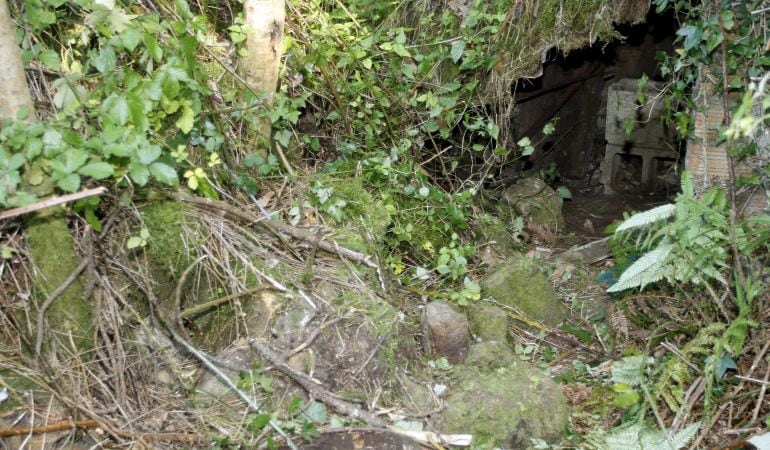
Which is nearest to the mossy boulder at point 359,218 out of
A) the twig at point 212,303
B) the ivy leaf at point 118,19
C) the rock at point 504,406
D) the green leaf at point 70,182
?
the twig at point 212,303

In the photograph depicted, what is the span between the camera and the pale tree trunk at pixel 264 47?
14.2ft

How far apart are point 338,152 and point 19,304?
8.06 ft

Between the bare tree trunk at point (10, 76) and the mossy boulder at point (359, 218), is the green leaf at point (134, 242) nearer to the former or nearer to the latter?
the bare tree trunk at point (10, 76)

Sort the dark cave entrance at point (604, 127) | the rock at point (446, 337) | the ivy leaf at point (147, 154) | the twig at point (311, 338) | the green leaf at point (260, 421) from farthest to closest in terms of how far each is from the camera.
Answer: the dark cave entrance at point (604, 127) → the rock at point (446, 337) → the twig at point (311, 338) → the green leaf at point (260, 421) → the ivy leaf at point (147, 154)

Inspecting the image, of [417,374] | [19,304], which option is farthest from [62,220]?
[417,374]

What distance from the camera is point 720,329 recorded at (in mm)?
→ 3912

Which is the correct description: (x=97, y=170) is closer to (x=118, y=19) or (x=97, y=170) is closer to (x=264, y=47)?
(x=118, y=19)

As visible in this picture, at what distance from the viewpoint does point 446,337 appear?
4.22 metres

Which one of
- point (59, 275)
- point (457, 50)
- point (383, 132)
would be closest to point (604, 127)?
point (457, 50)

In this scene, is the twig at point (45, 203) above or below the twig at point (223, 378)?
above

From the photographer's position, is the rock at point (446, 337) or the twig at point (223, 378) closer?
the twig at point (223, 378)

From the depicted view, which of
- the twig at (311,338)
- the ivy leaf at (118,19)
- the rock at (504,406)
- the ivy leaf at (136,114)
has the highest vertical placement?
the ivy leaf at (118,19)

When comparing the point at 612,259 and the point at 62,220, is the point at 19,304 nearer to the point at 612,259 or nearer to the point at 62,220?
the point at 62,220

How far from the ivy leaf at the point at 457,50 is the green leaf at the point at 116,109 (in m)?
2.68
